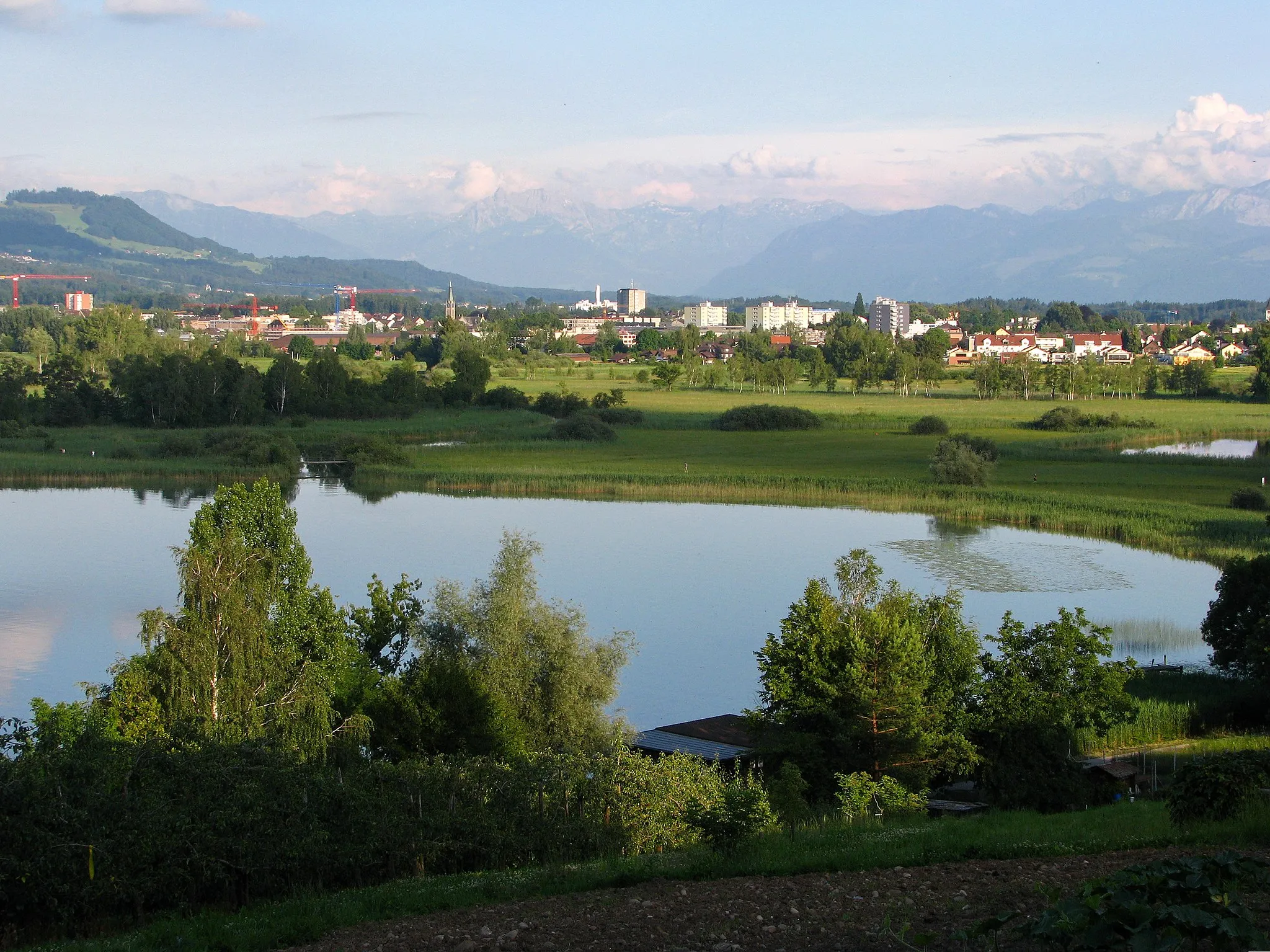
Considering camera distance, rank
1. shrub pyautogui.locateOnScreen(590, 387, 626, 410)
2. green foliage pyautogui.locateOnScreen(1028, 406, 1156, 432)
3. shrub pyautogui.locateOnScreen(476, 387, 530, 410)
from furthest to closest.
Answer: shrub pyautogui.locateOnScreen(476, 387, 530, 410) → shrub pyautogui.locateOnScreen(590, 387, 626, 410) → green foliage pyautogui.locateOnScreen(1028, 406, 1156, 432)

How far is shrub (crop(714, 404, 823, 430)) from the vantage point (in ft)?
Answer: 222

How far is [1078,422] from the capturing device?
6550cm

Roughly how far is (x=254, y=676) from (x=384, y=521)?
25.5 metres

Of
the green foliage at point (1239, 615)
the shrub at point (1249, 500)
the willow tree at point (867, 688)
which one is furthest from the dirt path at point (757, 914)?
the shrub at point (1249, 500)

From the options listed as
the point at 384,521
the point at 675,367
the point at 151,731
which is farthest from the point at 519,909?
the point at 675,367

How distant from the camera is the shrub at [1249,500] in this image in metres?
38.5

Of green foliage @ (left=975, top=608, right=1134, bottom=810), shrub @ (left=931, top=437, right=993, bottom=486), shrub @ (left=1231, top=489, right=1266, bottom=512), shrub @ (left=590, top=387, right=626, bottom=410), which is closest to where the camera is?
green foliage @ (left=975, top=608, right=1134, bottom=810)

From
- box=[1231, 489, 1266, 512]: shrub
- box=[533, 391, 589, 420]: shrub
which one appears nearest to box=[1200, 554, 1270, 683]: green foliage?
box=[1231, 489, 1266, 512]: shrub

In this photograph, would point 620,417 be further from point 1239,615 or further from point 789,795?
point 789,795

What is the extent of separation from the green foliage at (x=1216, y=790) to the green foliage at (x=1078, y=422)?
56.2 m

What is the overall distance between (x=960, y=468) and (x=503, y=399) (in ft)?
127

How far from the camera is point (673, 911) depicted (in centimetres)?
799

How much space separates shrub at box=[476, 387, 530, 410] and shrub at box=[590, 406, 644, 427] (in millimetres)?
8805

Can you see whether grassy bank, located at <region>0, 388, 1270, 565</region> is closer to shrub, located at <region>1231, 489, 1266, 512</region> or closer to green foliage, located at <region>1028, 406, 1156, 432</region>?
shrub, located at <region>1231, 489, 1266, 512</region>
